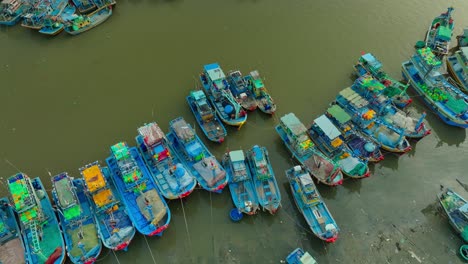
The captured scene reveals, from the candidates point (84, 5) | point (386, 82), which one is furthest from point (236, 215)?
point (84, 5)

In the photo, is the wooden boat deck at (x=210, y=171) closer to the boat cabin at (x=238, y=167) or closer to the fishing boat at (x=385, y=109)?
the boat cabin at (x=238, y=167)

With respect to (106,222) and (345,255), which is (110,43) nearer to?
(106,222)

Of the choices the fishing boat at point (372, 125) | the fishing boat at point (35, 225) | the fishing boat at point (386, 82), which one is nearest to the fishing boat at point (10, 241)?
the fishing boat at point (35, 225)

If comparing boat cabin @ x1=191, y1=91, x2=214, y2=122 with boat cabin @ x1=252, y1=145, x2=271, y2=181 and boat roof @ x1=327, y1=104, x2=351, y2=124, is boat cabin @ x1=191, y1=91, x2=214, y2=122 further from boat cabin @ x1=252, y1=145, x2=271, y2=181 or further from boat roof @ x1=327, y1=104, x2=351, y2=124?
boat roof @ x1=327, y1=104, x2=351, y2=124

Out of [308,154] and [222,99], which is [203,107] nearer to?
[222,99]

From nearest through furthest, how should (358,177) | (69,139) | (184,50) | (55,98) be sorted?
(358,177)
(69,139)
(55,98)
(184,50)

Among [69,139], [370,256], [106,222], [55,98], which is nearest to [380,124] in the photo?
[370,256]

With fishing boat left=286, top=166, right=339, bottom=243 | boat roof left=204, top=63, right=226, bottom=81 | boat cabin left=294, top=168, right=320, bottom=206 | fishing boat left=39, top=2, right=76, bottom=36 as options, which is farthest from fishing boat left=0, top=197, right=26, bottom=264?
fishing boat left=39, top=2, right=76, bottom=36
